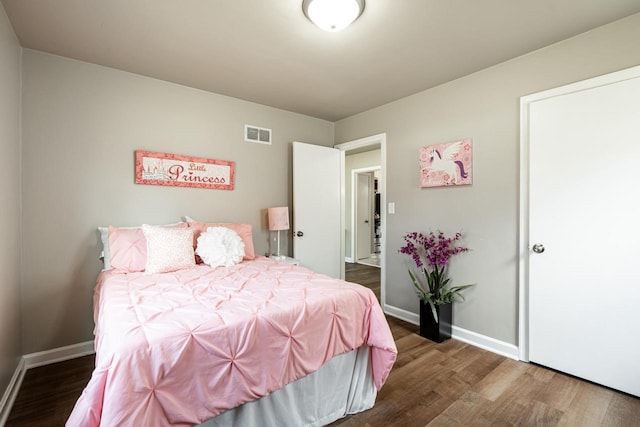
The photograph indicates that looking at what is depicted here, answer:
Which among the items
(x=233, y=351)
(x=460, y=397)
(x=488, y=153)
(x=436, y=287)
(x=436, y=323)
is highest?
(x=488, y=153)

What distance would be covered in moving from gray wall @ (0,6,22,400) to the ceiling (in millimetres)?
277

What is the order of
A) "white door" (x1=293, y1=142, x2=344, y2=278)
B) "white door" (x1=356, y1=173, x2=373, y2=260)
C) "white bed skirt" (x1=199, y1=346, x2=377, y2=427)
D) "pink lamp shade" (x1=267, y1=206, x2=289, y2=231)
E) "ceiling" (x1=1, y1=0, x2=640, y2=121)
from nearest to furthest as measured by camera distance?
1. "white bed skirt" (x1=199, y1=346, x2=377, y2=427)
2. "ceiling" (x1=1, y1=0, x2=640, y2=121)
3. "pink lamp shade" (x1=267, y1=206, x2=289, y2=231)
4. "white door" (x1=293, y1=142, x2=344, y2=278)
5. "white door" (x1=356, y1=173, x2=373, y2=260)

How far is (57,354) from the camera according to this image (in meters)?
2.36

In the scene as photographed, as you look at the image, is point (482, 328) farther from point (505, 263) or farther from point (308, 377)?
point (308, 377)

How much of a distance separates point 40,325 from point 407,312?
3.29 metres

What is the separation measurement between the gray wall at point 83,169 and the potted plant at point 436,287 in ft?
7.28

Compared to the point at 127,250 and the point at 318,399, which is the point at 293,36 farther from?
the point at 318,399

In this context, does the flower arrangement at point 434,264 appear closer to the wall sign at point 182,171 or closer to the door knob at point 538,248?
the door knob at point 538,248

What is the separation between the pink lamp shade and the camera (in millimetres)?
3320

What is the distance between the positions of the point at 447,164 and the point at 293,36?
1.80 meters

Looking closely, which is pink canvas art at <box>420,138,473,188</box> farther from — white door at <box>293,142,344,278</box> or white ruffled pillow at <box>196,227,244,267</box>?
white ruffled pillow at <box>196,227,244,267</box>

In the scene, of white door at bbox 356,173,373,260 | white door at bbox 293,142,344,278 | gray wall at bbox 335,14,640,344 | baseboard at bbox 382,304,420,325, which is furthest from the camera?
white door at bbox 356,173,373,260

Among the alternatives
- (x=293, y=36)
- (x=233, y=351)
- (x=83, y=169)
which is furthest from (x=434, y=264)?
(x=83, y=169)

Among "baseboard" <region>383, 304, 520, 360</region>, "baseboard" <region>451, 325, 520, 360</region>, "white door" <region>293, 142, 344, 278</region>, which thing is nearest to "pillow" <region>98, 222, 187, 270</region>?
"white door" <region>293, 142, 344, 278</region>
